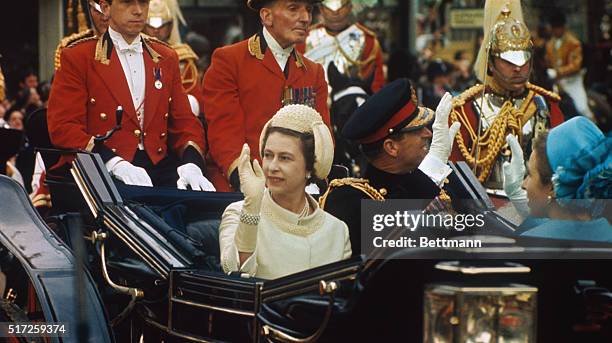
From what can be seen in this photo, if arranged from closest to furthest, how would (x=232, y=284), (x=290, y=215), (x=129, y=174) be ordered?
(x=232, y=284) → (x=290, y=215) → (x=129, y=174)

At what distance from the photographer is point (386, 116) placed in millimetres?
5621

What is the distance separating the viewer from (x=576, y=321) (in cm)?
415

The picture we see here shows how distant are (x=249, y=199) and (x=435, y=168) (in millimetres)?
1409

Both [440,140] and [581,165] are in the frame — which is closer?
[581,165]

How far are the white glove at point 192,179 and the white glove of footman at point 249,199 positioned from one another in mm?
1454

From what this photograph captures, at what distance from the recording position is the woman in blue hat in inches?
182

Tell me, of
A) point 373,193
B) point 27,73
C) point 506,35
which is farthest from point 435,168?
point 27,73

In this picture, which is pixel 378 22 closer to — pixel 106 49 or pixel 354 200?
pixel 106 49

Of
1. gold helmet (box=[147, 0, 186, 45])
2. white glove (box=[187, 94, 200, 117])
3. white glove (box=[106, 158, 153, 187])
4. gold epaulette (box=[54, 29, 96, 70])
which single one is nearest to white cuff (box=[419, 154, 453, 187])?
white glove (box=[106, 158, 153, 187])

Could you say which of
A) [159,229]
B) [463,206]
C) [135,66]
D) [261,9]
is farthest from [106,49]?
[463,206]

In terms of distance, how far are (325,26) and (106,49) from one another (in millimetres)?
6025

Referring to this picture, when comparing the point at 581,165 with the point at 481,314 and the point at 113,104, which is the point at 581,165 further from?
the point at 113,104

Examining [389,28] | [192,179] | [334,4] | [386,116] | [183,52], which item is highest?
[389,28]

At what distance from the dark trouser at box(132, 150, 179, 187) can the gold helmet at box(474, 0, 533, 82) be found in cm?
213
